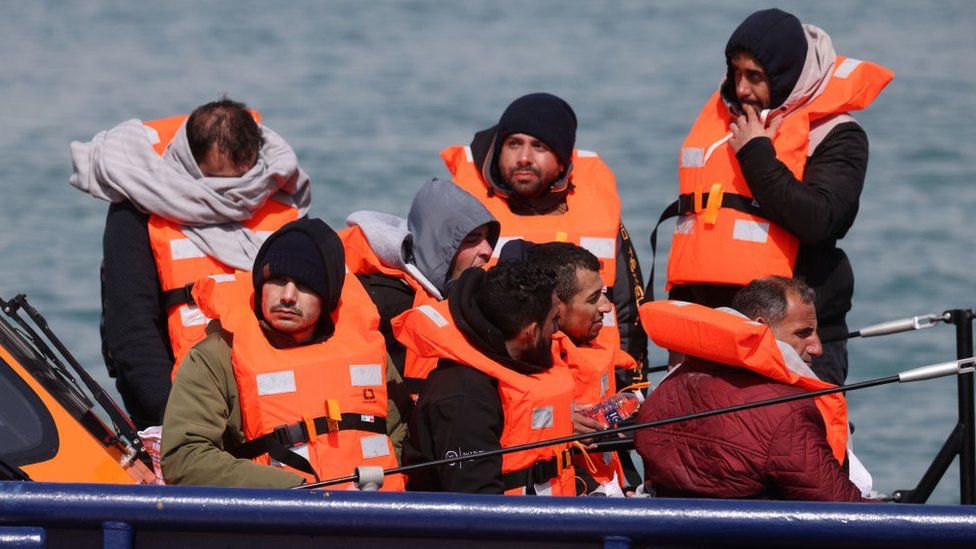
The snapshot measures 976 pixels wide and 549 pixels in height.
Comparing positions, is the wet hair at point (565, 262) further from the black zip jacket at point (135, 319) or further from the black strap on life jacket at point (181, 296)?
the black zip jacket at point (135, 319)

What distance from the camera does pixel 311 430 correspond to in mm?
3682

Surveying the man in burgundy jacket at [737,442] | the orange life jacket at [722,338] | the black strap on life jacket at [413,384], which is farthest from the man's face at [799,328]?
the black strap on life jacket at [413,384]

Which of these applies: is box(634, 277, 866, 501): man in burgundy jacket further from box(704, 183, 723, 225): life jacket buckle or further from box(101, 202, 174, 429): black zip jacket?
box(101, 202, 174, 429): black zip jacket

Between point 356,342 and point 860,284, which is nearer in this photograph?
point 356,342

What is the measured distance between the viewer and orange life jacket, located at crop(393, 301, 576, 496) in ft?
12.4

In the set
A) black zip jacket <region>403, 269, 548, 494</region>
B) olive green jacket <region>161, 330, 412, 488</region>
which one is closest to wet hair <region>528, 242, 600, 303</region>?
black zip jacket <region>403, 269, 548, 494</region>

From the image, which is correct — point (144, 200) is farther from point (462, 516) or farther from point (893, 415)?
point (893, 415)

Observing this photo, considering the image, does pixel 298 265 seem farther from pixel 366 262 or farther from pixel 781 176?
pixel 781 176

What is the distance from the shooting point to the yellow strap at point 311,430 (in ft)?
12.1

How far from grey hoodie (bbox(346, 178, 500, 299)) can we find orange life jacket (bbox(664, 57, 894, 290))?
66cm

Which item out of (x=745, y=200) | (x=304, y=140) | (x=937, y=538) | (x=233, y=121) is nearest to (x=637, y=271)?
(x=745, y=200)

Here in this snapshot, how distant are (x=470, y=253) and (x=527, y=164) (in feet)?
1.52

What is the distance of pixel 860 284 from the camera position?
585 inches

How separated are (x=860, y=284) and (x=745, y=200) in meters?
10.5
